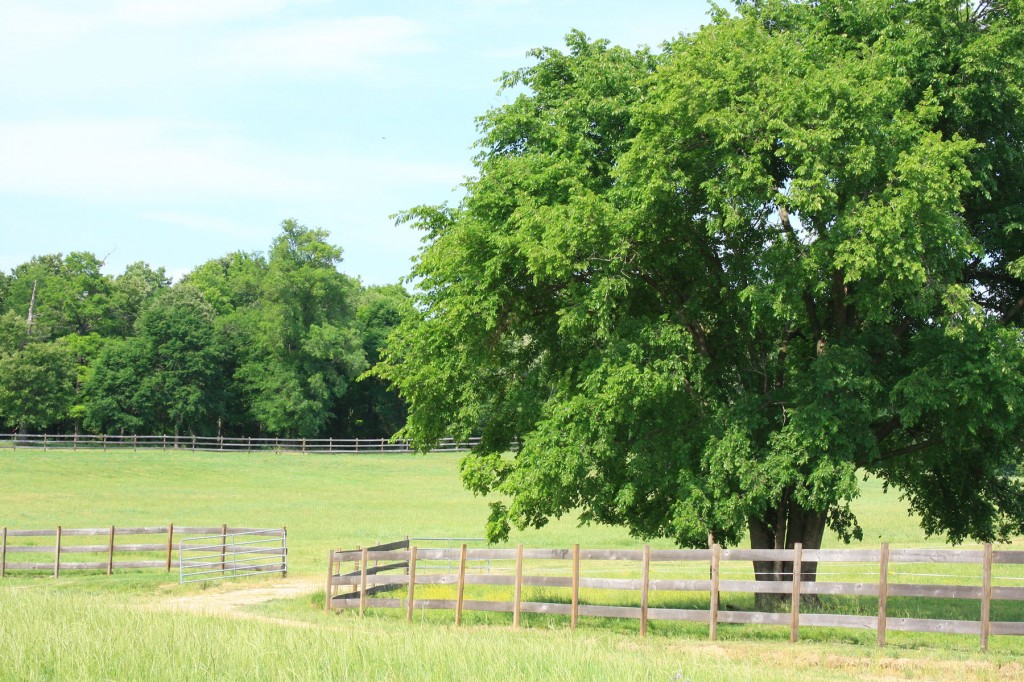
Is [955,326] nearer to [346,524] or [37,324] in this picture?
[346,524]

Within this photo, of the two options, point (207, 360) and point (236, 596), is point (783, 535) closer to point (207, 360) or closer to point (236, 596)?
point (236, 596)

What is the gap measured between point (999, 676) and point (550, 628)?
22.4 ft

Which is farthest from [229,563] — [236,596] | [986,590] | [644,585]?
[986,590]

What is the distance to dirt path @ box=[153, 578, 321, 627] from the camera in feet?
66.6

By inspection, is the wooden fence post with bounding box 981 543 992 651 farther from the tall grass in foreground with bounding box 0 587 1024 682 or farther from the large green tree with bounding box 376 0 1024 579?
the large green tree with bounding box 376 0 1024 579

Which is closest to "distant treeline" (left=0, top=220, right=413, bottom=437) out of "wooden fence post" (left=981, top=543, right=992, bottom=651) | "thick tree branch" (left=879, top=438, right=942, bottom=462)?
"thick tree branch" (left=879, top=438, right=942, bottom=462)

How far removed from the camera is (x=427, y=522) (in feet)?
148

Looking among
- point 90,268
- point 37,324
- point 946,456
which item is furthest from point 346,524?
point 90,268

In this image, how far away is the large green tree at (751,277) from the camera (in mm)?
16312

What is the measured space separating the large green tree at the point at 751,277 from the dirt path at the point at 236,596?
5.31 meters

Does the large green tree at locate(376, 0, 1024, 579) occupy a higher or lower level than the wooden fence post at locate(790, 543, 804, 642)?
higher

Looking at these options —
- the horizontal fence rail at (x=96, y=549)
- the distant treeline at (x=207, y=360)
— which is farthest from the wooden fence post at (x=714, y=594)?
the distant treeline at (x=207, y=360)

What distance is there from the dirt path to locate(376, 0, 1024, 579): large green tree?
531 cm

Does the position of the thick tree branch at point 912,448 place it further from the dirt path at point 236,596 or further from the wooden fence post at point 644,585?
the dirt path at point 236,596
